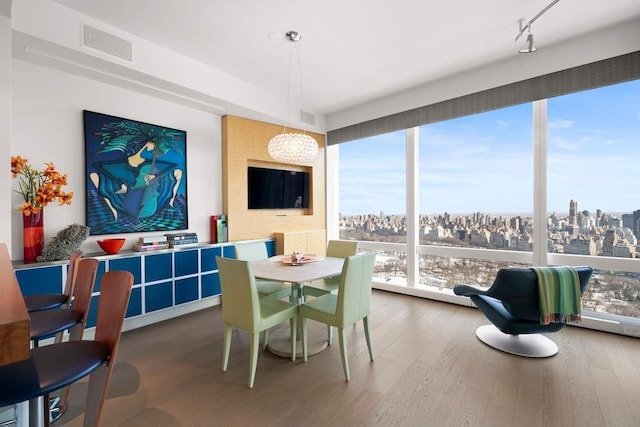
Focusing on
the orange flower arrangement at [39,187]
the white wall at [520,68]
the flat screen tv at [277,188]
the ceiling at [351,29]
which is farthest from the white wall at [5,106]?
the white wall at [520,68]

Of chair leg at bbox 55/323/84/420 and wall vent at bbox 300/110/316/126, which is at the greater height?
wall vent at bbox 300/110/316/126

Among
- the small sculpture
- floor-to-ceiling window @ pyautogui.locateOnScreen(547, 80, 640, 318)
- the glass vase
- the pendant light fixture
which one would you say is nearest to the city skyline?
floor-to-ceiling window @ pyautogui.locateOnScreen(547, 80, 640, 318)

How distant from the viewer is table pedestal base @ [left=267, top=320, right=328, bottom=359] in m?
2.62

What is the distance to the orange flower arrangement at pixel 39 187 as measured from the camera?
254cm

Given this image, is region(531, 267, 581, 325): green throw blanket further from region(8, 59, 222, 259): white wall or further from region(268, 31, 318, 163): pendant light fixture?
region(8, 59, 222, 259): white wall

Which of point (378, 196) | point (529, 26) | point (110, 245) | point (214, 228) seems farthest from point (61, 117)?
point (529, 26)

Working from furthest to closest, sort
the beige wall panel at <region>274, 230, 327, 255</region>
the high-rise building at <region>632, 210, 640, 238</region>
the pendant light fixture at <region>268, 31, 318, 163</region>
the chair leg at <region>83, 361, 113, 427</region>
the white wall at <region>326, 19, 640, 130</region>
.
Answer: the beige wall panel at <region>274, 230, 327, 255</region>
the pendant light fixture at <region>268, 31, 318, 163</region>
the high-rise building at <region>632, 210, 640, 238</region>
the white wall at <region>326, 19, 640, 130</region>
the chair leg at <region>83, 361, 113, 427</region>

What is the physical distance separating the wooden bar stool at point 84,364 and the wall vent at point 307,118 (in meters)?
3.92

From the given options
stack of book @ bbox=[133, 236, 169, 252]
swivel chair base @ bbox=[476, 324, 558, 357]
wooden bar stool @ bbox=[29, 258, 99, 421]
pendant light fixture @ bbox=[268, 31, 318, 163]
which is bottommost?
swivel chair base @ bbox=[476, 324, 558, 357]

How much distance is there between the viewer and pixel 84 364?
108cm

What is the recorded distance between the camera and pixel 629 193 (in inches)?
116

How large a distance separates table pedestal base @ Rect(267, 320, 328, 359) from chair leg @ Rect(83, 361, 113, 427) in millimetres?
1608

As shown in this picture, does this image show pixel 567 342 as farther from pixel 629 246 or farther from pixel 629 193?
pixel 629 193

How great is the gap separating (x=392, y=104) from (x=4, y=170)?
4.28m
